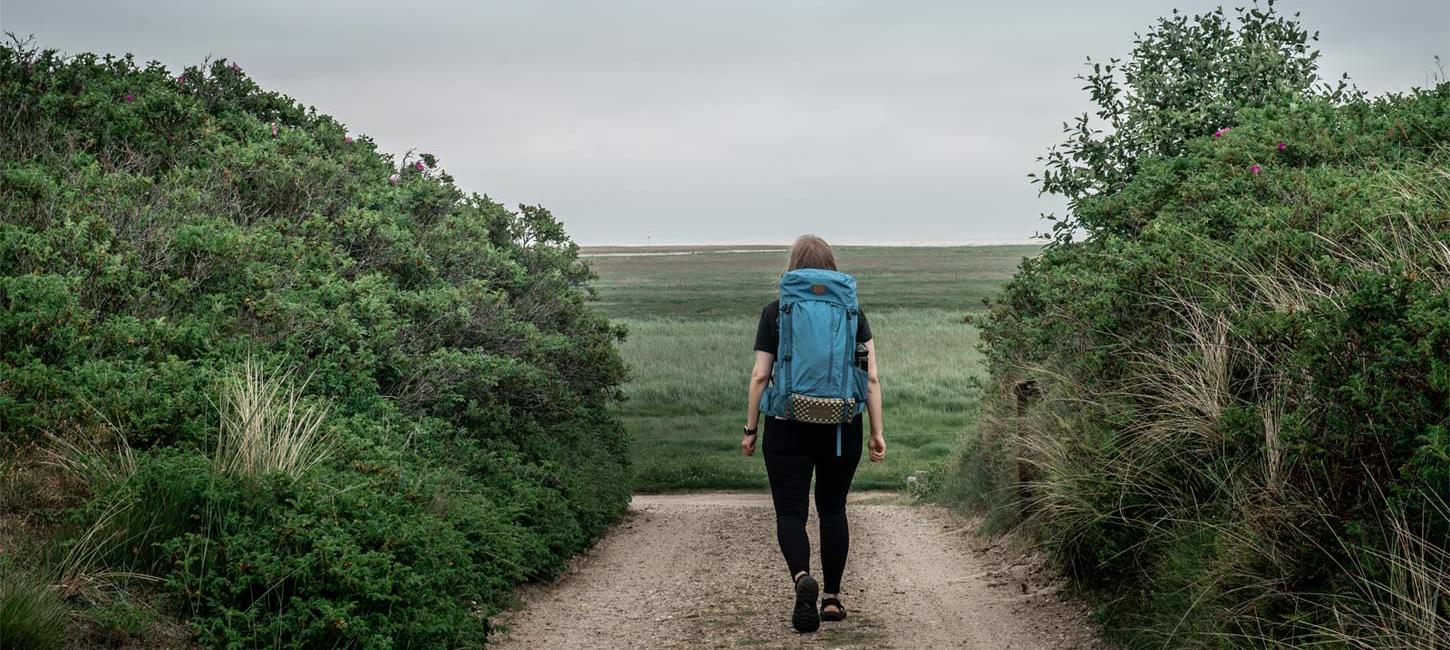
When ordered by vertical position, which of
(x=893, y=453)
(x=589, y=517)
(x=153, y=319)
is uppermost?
(x=153, y=319)

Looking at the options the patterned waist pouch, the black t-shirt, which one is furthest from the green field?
Result: the patterned waist pouch

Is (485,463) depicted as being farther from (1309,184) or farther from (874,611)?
(1309,184)

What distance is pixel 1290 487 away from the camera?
603 centimetres

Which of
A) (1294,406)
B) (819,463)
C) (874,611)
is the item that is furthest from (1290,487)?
(874,611)

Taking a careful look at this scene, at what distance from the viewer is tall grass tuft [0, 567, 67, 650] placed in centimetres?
543

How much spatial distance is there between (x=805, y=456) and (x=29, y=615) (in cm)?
416

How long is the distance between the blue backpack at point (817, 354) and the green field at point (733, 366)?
2.93m

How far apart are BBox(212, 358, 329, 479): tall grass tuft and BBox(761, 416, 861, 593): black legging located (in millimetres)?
2796

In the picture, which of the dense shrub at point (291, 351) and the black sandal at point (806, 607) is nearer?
the dense shrub at point (291, 351)

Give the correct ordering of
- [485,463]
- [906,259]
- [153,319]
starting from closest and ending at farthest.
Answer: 1. [153,319]
2. [485,463]
3. [906,259]

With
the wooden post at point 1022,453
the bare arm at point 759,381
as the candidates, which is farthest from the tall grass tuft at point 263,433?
the wooden post at point 1022,453

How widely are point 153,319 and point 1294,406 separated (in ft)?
25.0

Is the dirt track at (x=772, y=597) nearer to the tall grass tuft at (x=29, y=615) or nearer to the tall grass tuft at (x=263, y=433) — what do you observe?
the tall grass tuft at (x=263, y=433)

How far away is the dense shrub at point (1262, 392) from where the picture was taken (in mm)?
5473
